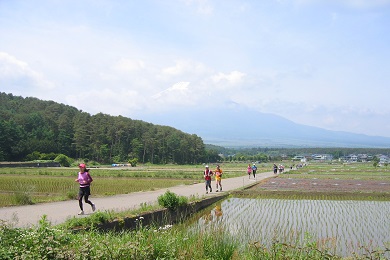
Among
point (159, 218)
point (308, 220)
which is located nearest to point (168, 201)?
point (159, 218)

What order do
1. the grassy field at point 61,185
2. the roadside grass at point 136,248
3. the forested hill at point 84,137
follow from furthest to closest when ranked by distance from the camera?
the forested hill at point 84,137, the grassy field at point 61,185, the roadside grass at point 136,248

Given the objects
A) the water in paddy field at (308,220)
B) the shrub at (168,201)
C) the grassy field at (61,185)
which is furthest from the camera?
the grassy field at (61,185)

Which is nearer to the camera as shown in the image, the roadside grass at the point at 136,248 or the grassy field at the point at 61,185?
the roadside grass at the point at 136,248

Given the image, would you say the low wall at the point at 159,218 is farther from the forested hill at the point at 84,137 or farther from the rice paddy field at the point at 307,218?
the forested hill at the point at 84,137

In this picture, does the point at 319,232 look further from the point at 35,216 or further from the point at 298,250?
the point at 35,216

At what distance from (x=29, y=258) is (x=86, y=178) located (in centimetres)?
596

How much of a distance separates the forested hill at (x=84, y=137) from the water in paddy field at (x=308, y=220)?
Answer: 5928 cm

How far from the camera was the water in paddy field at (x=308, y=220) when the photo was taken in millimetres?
8586

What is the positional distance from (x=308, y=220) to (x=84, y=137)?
244ft

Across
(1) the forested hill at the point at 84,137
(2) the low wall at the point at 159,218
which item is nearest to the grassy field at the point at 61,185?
(2) the low wall at the point at 159,218

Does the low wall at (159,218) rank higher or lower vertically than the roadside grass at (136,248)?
lower

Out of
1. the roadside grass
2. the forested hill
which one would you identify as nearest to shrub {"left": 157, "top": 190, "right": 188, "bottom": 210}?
the roadside grass

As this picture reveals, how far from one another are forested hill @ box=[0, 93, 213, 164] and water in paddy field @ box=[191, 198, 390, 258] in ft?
195

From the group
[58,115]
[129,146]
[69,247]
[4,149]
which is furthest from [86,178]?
[58,115]
